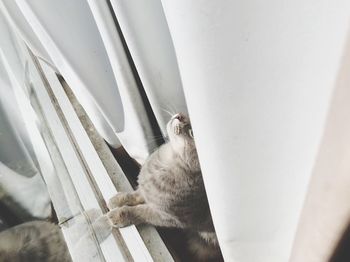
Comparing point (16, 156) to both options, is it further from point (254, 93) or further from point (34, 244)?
point (254, 93)

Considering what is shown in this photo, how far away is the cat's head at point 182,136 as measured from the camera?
68 centimetres

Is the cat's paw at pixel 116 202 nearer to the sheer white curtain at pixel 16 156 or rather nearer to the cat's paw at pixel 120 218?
the cat's paw at pixel 120 218

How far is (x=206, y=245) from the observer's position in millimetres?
858

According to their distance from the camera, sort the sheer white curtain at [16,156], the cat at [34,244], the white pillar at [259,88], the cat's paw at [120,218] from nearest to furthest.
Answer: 1. the white pillar at [259,88]
2. the cat's paw at [120,218]
3. the cat at [34,244]
4. the sheer white curtain at [16,156]

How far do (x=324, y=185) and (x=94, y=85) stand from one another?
551 mm

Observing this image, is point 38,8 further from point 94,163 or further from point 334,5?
point 334,5

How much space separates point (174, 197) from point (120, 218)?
138 mm

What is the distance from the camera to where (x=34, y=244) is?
1.21 meters

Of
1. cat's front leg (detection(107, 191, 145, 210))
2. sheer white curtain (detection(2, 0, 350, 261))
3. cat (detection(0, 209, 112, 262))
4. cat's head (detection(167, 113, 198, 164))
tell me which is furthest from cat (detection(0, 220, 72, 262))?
sheer white curtain (detection(2, 0, 350, 261))

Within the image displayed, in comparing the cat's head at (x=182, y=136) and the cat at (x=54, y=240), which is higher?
the cat's head at (x=182, y=136)

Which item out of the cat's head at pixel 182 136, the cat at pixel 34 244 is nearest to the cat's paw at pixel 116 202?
the cat's head at pixel 182 136

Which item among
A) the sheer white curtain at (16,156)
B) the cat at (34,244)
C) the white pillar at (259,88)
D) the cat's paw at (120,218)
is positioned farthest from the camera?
the sheer white curtain at (16,156)

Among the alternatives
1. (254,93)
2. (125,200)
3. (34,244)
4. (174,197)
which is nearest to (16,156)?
(34,244)

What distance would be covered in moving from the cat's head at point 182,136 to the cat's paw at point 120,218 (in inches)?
7.5
